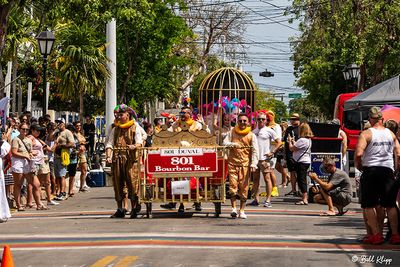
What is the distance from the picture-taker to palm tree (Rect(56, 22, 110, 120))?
33812 mm

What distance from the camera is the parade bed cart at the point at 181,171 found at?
1741cm

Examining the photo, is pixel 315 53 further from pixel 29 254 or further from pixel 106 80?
pixel 29 254

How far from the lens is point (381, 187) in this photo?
45.4 ft

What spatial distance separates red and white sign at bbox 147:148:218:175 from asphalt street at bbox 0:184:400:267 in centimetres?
86

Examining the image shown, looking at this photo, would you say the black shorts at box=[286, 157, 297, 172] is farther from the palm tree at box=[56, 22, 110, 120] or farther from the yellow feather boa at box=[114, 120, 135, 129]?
the palm tree at box=[56, 22, 110, 120]

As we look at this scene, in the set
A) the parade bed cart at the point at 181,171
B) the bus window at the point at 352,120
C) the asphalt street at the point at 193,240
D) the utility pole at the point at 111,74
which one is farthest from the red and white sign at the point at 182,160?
the bus window at the point at 352,120

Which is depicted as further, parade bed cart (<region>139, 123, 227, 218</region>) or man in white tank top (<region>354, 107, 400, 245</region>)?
parade bed cart (<region>139, 123, 227, 218</region>)

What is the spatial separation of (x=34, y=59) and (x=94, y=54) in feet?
33.3

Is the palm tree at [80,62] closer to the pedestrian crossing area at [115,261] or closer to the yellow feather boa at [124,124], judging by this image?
the yellow feather boa at [124,124]

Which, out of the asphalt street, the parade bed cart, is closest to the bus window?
the asphalt street

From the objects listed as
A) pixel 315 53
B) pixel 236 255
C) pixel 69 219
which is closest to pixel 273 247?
pixel 236 255

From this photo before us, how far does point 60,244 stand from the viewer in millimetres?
13477

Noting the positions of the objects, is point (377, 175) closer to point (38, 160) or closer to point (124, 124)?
point (124, 124)

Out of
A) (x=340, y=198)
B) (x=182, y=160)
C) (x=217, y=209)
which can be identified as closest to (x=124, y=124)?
(x=182, y=160)
